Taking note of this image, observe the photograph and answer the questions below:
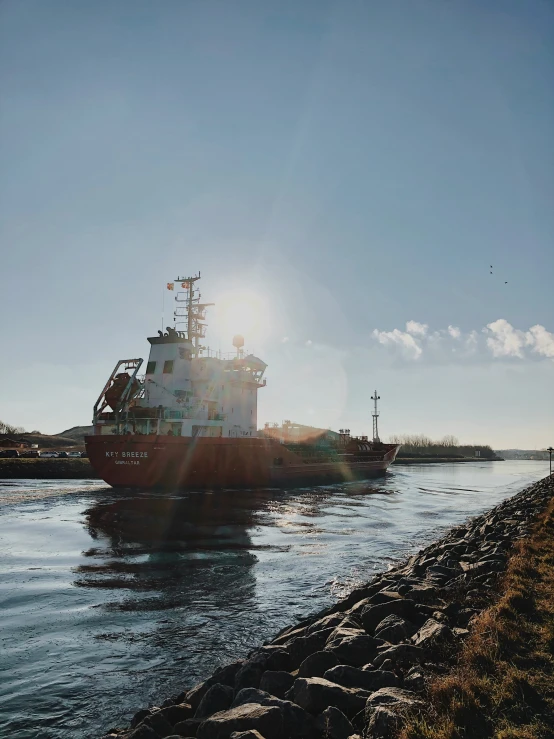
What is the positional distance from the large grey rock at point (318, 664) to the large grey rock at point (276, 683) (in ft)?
0.52

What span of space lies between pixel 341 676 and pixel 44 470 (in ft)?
131

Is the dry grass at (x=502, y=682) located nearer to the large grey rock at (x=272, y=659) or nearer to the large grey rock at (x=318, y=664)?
the large grey rock at (x=318, y=664)

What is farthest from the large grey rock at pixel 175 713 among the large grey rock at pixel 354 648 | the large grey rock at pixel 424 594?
the large grey rock at pixel 424 594

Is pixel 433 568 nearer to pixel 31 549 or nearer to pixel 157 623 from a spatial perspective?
pixel 157 623

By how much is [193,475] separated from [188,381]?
23.0 ft

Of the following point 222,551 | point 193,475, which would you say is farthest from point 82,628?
point 193,475

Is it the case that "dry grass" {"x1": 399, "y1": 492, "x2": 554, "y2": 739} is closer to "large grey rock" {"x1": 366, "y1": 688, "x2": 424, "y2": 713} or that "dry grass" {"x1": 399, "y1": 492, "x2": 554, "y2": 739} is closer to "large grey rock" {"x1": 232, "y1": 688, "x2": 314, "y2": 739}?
"large grey rock" {"x1": 366, "y1": 688, "x2": 424, "y2": 713}

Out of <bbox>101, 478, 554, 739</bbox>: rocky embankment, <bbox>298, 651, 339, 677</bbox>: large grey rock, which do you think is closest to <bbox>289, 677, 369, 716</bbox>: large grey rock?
<bbox>101, 478, 554, 739</bbox>: rocky embankment

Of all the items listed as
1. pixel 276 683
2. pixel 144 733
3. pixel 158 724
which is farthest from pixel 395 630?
pixel 144 733

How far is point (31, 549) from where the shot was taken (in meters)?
14.5

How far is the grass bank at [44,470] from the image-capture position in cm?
3875

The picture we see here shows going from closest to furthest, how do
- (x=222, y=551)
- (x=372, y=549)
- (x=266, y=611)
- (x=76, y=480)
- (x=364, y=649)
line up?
(x=364, y=649), (x=266, y=611), (x=222, y=551), (x=372, y=549), (x=76, y=480)

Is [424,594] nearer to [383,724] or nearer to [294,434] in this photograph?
[383,724]

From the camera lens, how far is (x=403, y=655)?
5.16 m
